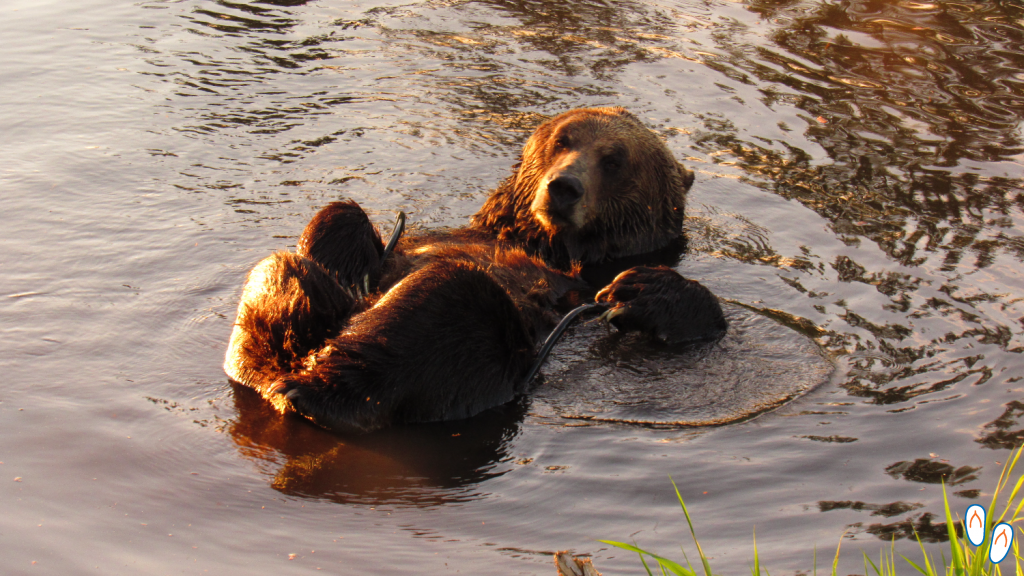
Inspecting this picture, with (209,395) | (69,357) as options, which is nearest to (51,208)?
(69,357)

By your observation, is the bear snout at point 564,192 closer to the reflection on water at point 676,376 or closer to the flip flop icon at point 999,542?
the reflection on water at point 676,376

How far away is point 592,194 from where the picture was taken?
616 centimetres

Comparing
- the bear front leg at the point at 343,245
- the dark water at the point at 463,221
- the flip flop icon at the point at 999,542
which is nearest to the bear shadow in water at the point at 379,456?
the dark water at the point at 463,221

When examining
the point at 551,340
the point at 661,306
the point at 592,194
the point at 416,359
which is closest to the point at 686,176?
the point at 592,194

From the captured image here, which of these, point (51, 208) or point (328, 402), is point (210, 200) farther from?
point (328, 402)

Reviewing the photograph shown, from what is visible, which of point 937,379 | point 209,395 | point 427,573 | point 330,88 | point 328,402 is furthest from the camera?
point 330,88

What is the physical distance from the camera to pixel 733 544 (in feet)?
10.9

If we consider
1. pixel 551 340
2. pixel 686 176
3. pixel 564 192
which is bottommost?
pixel 551 340

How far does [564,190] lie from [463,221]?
1494 mm

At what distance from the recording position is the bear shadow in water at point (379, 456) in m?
3.64

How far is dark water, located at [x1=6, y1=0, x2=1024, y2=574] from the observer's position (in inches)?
135

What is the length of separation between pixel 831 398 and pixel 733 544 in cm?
150

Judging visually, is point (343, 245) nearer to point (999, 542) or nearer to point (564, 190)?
point (564, 190)

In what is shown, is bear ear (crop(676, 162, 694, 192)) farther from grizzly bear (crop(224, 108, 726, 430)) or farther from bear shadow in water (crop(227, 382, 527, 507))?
bear shadow in water (crop(227, 382, 527, 507))
